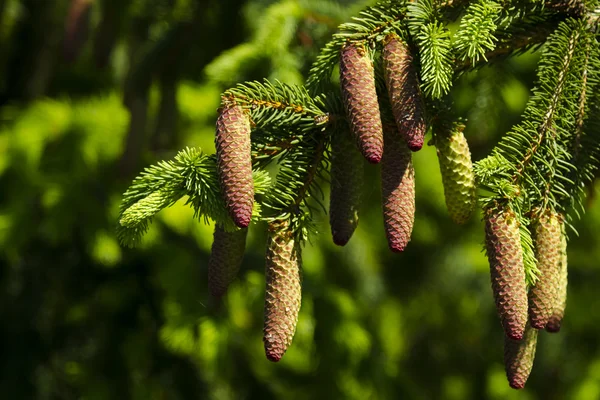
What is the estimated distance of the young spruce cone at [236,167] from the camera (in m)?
1.15

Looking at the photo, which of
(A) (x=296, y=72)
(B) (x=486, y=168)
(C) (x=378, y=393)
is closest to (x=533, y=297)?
(B) (x=486, y=168)

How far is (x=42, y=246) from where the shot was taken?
Answer: 2826 mm

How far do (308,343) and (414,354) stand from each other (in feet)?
7.90

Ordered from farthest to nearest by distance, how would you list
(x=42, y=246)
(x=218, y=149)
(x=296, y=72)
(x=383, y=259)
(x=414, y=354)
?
1. (x=414, y=354)
2. (x=383, y=259)
3. (x=42, y=246)
4. (x=296, y=72)
5. (x=218, y=149)

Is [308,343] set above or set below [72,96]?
below

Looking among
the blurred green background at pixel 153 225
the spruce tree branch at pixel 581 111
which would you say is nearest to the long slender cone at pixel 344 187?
the spruce tree branch at pixel 581 111

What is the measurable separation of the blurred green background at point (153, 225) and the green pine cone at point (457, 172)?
595 mm

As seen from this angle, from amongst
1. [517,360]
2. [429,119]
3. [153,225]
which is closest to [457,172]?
[429,119]

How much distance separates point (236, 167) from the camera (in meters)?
1.17

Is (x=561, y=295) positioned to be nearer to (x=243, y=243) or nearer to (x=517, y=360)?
(x=517, y=360)

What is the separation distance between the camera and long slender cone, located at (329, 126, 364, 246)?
4.35ft

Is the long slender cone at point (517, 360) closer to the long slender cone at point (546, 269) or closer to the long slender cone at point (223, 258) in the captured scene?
the long slender cone at point (546, 269)

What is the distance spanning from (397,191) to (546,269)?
0.26 metres

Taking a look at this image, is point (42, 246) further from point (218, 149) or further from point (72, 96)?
point (218, 149)
